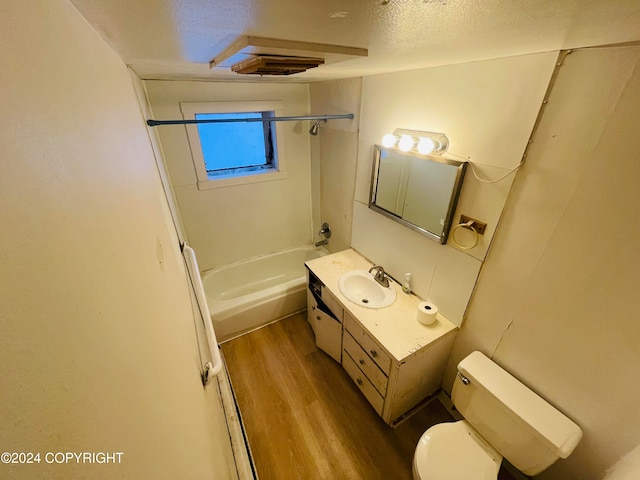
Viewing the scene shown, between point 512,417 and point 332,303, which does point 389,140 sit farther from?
point 512,417

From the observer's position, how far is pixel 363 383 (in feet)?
5.75

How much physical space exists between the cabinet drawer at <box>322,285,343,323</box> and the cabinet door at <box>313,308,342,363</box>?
2.3 inches

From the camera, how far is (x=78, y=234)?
1.12 ft

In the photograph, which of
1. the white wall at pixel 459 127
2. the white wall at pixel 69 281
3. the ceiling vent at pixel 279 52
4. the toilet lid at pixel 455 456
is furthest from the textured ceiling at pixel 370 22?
the toilet lid at pixel 455 456

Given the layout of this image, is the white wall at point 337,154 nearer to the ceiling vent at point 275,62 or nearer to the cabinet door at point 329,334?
the cabinet door at point 329,334

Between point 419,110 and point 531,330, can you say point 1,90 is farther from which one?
point 531,330

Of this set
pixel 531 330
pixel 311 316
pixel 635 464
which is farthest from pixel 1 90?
pixel 311 316

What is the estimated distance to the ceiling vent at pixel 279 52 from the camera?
25.4 inches

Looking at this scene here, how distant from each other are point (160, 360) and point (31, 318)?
43 centimetres

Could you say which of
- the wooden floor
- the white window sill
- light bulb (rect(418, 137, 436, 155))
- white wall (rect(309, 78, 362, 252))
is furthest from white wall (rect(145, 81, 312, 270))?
light bulb (rect(418, 137, 436, 155))

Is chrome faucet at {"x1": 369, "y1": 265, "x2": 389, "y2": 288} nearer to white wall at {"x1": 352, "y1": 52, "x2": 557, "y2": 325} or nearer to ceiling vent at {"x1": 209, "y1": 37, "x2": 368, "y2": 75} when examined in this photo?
white wall at {"x1": 352, "y1": 52, "x2": 557, "y2": 325}

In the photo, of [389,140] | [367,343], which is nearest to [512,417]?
[367,343]

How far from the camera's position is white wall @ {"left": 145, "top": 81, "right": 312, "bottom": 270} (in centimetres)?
203

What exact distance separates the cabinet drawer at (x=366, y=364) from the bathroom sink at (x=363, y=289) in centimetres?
29
